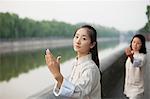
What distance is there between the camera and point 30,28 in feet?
5.89

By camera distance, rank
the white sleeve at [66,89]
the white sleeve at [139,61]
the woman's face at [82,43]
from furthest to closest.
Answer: the white sleeve at [139,61]
the woman's face at [82,43]
the white sleeve at [66,89]

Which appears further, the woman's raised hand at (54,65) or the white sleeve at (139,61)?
the white sleeve at (139,61)

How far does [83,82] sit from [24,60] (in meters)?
0.44

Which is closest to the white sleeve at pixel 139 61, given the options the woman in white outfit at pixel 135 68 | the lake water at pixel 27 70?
the woman in white outfit at pixel 135 68

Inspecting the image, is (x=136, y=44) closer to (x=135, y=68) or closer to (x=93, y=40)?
(x=135, y=68)

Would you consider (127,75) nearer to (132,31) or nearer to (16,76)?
(132,31)

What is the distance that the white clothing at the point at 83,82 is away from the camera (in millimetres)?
1467

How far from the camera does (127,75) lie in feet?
5.74

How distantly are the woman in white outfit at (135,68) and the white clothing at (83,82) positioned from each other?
207 mm

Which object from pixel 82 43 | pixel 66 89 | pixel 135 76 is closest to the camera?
pixel 66 89

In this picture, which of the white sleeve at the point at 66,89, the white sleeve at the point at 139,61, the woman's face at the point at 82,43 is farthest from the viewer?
the white sleeve at the point at 139,61

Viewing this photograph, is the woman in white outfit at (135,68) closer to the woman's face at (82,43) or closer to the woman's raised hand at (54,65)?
the woman's face at (82,43)

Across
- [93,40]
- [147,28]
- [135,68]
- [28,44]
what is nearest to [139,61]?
[135,68]

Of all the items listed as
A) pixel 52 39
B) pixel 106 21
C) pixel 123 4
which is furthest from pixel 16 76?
pixel 123 4
